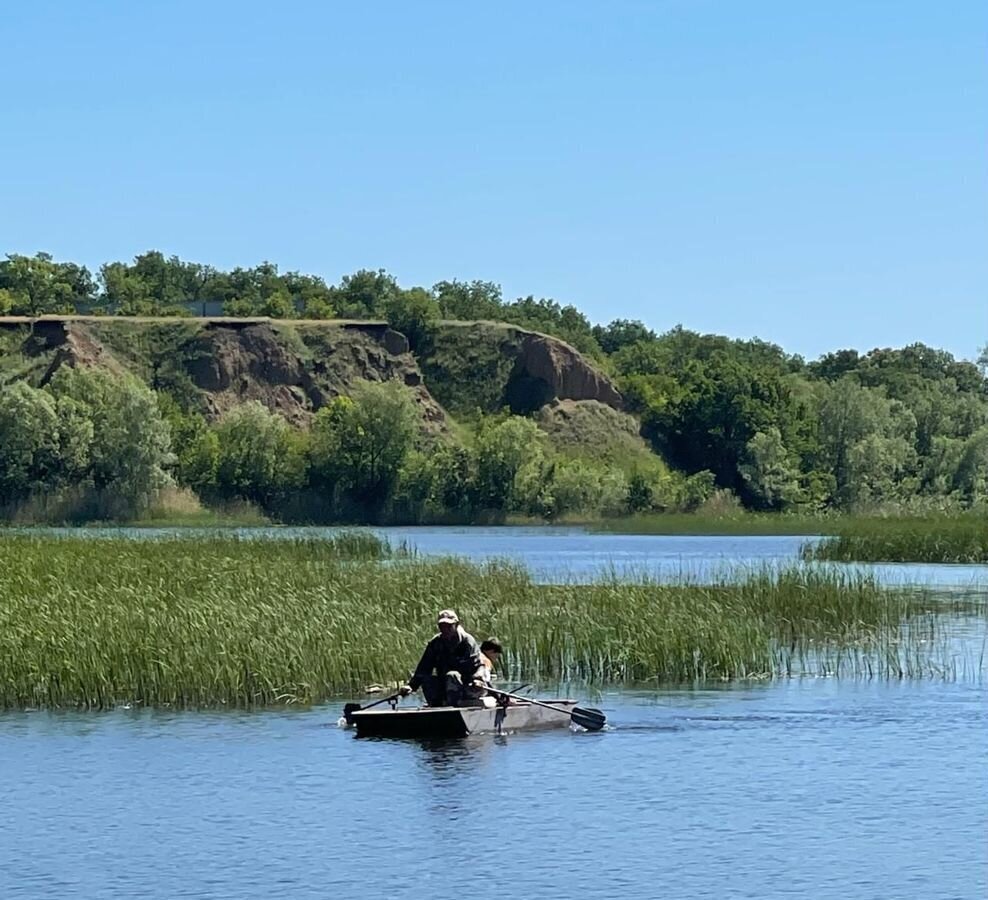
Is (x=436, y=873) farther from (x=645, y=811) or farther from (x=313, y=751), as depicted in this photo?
(x=313, y=751)

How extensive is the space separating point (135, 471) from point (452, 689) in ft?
282

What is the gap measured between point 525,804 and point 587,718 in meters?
4.15

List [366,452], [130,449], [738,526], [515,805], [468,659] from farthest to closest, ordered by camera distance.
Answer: [366,452] < [130,449] < [738,526] < [468,659] < [515,805]

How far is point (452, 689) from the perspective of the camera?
24188 millimetres

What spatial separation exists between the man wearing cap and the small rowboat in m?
0.20

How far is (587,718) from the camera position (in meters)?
25.2

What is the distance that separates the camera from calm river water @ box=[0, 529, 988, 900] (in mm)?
17875

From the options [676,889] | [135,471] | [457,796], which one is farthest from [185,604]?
[135,471]

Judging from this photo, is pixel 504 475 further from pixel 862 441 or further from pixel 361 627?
pixel 361 627

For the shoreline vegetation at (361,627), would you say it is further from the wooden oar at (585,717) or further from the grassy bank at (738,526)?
the grassy bank at (738,526)

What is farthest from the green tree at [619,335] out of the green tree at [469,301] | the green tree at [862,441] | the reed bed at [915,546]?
the reed bed at [915,546]

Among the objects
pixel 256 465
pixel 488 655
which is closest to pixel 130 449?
pixel 256 465

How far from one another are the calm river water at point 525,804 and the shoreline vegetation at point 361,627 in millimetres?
798

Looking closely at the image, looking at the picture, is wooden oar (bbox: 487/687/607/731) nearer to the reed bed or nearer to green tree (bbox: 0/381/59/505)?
the reed bed
